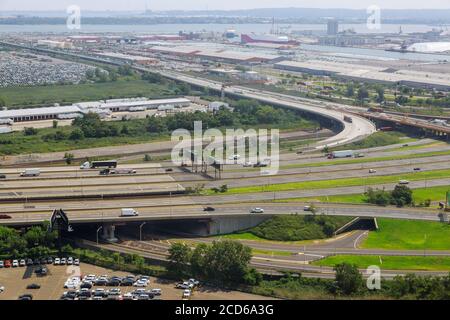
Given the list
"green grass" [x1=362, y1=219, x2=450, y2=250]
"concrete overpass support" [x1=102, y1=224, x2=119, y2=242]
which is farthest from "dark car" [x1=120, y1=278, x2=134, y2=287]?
"green grass" [x1=362, y1=219, x2=450, y2=250]

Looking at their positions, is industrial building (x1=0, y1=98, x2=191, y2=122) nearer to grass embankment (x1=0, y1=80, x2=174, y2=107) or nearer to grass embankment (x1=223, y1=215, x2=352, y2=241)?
grass embankment (x1=0, y1=80, x2=174, y2=107)

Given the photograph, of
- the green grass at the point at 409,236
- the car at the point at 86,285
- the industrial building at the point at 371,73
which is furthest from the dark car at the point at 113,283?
the industrial building at the point at 371,73

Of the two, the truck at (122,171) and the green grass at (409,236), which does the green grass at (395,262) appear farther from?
the truck at (122,171)

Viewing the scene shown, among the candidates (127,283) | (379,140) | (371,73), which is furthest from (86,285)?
(371,73)

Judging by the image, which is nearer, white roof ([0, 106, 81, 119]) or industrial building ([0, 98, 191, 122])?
white roof ([0, 106, 81, 119])

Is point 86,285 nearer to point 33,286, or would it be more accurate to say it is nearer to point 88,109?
point 33,286
